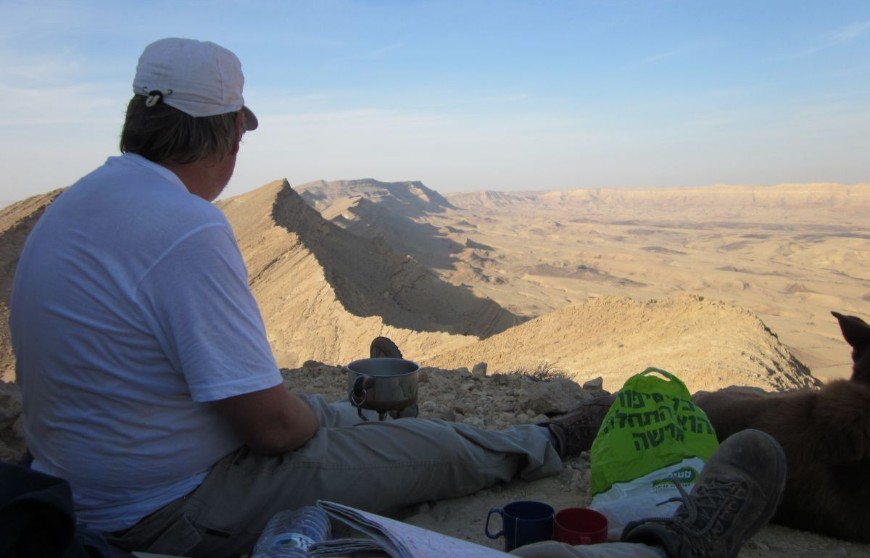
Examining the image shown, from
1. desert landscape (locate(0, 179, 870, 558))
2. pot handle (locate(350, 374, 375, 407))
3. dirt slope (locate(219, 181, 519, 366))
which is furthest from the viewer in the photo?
dirt slope (locate(219, 181, 519, 366))

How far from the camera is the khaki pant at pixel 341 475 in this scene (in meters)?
2.09

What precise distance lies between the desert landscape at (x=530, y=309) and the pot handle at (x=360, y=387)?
0.53 metres

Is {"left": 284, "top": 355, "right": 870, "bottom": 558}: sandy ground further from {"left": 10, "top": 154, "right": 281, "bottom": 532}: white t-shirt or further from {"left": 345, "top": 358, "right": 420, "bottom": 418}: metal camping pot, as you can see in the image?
{"left": 10, "top": 154, "right": 281, "bottom": 532}: white t-shirt

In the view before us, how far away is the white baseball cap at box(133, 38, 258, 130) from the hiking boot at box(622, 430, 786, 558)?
76.0 inches

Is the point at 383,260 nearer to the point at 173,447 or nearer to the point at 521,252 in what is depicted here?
the point at 173,447

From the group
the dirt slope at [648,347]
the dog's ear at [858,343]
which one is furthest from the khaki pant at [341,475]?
the dirt slope at [648,347]

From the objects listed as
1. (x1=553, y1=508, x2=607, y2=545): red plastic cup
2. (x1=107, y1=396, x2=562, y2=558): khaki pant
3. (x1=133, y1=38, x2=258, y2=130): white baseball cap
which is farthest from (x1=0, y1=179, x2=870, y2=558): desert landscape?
(x1=133, y1=38, x2=258, y2=130): white baseball cap

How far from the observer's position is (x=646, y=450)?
255 centimetres

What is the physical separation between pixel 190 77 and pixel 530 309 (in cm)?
2157

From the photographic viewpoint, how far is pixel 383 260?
19672 millimetres

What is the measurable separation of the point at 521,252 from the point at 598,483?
37529 millimetres

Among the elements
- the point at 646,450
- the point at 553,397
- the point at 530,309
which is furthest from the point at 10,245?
the point at 646,450

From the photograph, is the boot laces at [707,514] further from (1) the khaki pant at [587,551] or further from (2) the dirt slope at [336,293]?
(2) the dirt slope at [336,293]

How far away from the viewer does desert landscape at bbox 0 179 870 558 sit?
453 cm
